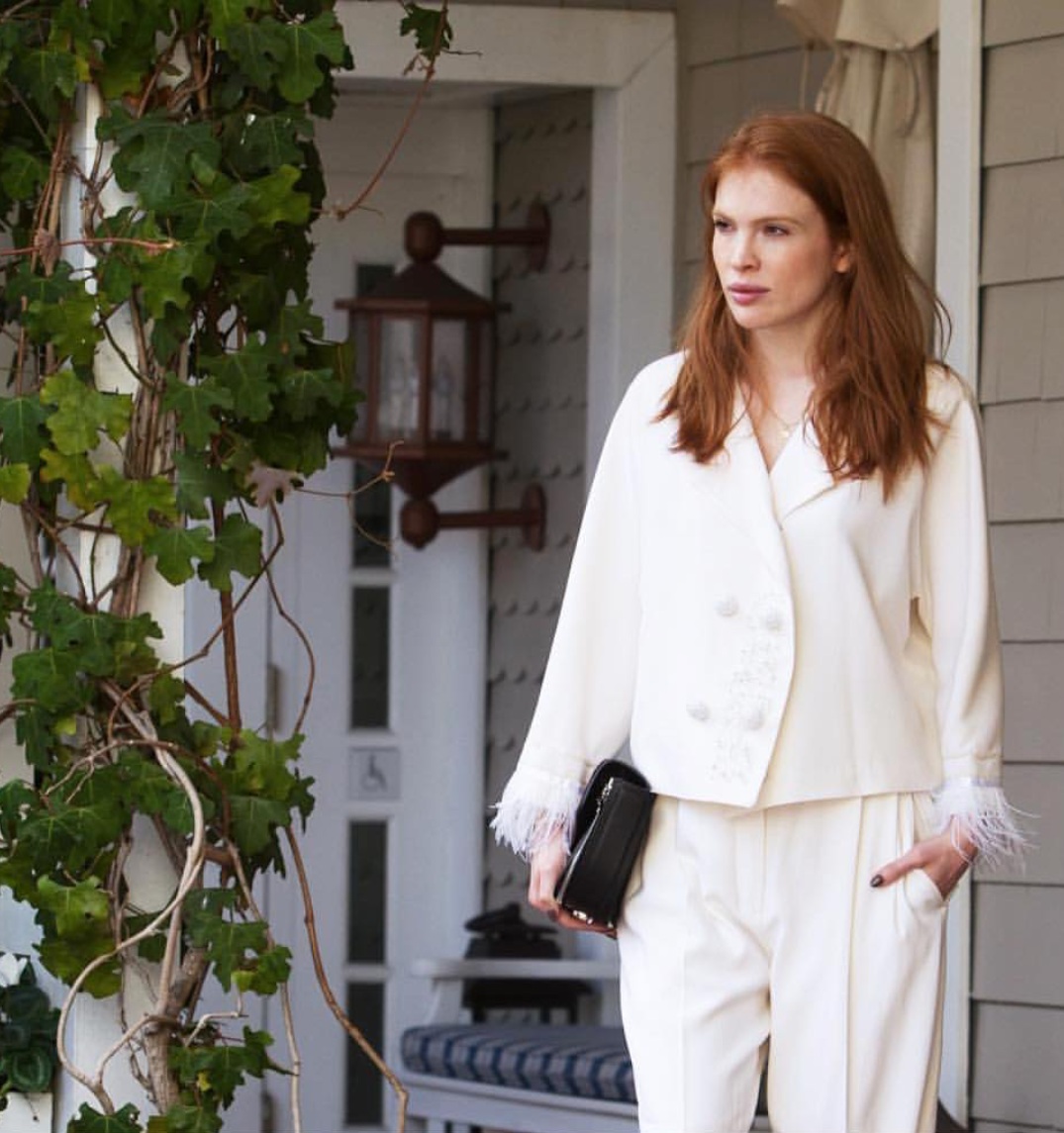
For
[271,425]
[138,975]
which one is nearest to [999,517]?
[271,425]

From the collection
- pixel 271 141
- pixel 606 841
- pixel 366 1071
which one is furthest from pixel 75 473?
pixel 366 1071

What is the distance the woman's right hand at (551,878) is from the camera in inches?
90.7

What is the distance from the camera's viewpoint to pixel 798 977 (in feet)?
7.13

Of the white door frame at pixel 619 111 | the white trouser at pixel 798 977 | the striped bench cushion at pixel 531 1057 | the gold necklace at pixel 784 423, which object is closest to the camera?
the white trouser at pixel 798 977

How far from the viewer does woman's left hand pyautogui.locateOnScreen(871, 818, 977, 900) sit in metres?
2.18

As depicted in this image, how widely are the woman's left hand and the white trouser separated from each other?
0.01m

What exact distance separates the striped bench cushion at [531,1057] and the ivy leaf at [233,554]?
1.60 meters

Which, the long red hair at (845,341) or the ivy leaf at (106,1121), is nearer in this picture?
the long red hair at (845,341)

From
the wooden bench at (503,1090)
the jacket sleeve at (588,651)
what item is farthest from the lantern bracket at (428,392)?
the jacket sleeve at (588,651)

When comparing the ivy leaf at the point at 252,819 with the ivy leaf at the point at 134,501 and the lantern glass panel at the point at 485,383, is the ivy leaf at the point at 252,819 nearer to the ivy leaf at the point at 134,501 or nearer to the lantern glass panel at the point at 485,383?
the ivy leaf at the point at 134,501

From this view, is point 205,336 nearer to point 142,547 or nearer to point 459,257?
point 142,547

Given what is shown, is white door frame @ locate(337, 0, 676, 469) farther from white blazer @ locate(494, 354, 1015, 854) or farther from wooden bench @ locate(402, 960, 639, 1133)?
white blazer @ locate(494, 354, 1015, 854)

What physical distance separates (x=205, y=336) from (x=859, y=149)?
877mm

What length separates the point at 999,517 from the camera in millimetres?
3621
